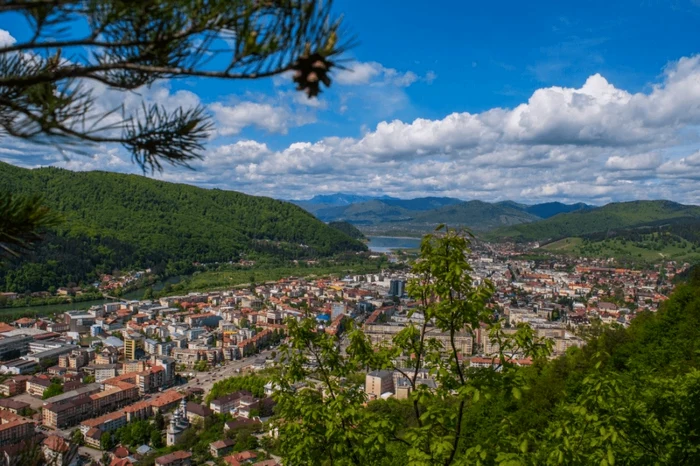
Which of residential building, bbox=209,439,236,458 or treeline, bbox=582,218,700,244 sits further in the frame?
treeline, bbox=582,218,700,244

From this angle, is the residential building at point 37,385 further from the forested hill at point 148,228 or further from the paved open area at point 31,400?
the forested hill at point 148,228

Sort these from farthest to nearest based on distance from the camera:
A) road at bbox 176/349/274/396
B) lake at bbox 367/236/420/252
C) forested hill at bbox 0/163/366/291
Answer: lake at bbox 367/236/420/252, forested hill at bbox 0/163/366/291, road at bbox 176/349/274/396

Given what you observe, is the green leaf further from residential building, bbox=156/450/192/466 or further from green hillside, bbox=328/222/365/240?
green hillside, bbox=328/222/365/240

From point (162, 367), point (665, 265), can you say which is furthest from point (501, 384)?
point (665, 265)

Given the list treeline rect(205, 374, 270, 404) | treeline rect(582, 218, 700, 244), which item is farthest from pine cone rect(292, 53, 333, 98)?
treeline rect(582, 218, 700, 244)

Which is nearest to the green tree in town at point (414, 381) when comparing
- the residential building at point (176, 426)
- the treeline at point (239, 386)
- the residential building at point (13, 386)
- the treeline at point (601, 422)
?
the treeline at point (601, 422)

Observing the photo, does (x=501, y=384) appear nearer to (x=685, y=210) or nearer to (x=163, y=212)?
(x=163, y=212)

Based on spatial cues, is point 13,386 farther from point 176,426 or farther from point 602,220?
point 602,220
